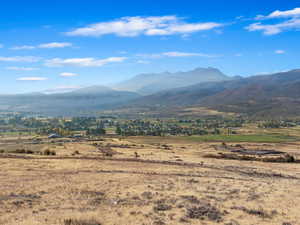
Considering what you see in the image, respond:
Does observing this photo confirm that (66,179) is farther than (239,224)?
Yes

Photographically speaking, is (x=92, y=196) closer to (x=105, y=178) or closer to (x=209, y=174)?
(x=105, y=178)

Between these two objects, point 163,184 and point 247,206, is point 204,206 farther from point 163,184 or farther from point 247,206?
point 163,184

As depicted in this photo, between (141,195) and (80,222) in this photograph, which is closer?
(80,222)

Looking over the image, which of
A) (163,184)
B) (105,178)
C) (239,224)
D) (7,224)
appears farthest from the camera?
(105,178)

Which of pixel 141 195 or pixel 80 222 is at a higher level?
pixel 80 222

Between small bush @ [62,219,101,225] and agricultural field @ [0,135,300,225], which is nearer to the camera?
small bush @ [62,219,101,225]

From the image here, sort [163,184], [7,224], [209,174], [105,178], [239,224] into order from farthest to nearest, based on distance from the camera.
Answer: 1. [209,174]
2. [105,178]
3. [163,184]
4. [239,224]
5. [7,224]

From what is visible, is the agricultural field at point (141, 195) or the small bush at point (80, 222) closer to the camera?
the small bush at point (80, 222)

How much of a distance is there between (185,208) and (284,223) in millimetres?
6076

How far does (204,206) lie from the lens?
20.5m

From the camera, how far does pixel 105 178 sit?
1106 inches

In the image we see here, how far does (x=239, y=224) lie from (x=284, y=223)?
2.80m

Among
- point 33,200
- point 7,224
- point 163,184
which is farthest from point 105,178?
point 7,224

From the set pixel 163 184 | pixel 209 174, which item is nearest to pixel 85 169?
pixel 163 184
